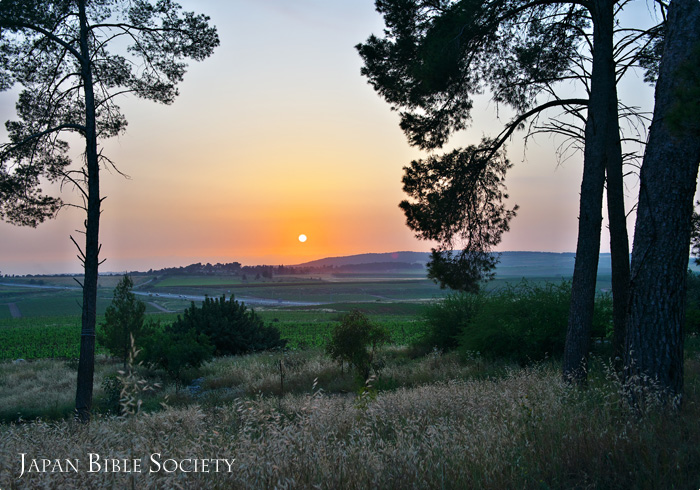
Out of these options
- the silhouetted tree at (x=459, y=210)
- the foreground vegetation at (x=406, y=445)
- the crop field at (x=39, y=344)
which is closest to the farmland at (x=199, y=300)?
the crop field at (x=39, y=344)

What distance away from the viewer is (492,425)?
4320 mm

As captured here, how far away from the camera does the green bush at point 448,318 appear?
22.2m

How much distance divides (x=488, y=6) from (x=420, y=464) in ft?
25.9

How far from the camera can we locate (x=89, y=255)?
9.23 meters

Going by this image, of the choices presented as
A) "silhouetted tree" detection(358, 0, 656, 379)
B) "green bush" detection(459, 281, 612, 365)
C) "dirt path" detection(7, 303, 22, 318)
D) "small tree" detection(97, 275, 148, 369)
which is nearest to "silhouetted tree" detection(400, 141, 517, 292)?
"silhouetted tree" detection(358, 0, 656, 379)

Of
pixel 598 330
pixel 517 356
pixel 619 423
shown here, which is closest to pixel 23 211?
pixel 619 423

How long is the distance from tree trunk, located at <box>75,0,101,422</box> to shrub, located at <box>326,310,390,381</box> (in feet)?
28.0

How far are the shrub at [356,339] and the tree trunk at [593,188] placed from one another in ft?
30.1

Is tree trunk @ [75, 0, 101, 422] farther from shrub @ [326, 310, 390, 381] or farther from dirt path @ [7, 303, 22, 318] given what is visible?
dirt path @ [7, 303, 22, 318]

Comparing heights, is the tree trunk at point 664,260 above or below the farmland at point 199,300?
above

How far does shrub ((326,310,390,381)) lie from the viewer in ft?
52.8

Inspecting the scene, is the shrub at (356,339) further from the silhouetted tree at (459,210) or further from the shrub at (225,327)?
the shrub at (225,327)

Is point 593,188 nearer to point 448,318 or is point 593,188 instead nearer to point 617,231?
point 617,231

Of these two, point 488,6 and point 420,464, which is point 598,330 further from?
point 420,464
